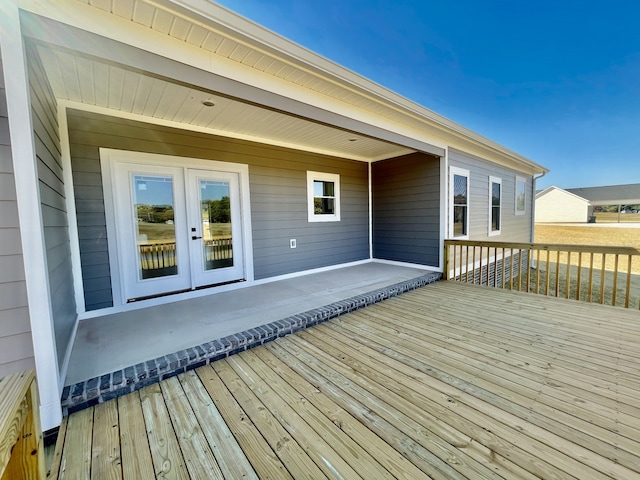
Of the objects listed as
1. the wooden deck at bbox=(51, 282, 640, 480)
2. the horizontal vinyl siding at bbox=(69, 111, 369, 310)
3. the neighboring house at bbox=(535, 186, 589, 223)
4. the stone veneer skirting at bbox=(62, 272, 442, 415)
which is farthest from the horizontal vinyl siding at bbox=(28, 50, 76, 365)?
Answer: the neighboring house at bbox=(535, 186, 589, 223)

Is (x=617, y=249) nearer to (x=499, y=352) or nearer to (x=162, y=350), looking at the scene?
(x=499, y=352)

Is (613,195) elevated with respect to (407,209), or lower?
elevated

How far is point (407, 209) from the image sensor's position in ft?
19.2

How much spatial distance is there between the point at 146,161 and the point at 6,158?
2.17 metres

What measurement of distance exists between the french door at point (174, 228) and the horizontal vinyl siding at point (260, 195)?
0.23 m

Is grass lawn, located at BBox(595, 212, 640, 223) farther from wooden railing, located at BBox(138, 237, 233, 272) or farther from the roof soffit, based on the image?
wooden railing, located at BBox(138, 237, 233, 272)

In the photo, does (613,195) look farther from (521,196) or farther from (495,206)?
→ (495,206)

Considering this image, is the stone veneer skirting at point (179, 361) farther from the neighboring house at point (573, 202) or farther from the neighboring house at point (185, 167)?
the neighboring house at point (573, 202)

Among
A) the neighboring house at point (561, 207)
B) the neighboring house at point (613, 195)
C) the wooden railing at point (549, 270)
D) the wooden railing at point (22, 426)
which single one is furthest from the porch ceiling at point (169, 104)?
the neighboring house at point (613, 195)

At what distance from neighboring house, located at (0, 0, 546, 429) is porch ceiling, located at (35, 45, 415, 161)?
0.02 metres

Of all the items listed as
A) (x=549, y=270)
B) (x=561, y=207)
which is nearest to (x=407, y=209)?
(x=549, y=270)

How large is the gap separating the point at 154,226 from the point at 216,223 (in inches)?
34.0

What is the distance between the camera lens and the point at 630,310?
133 inches

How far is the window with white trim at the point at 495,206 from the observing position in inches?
277
